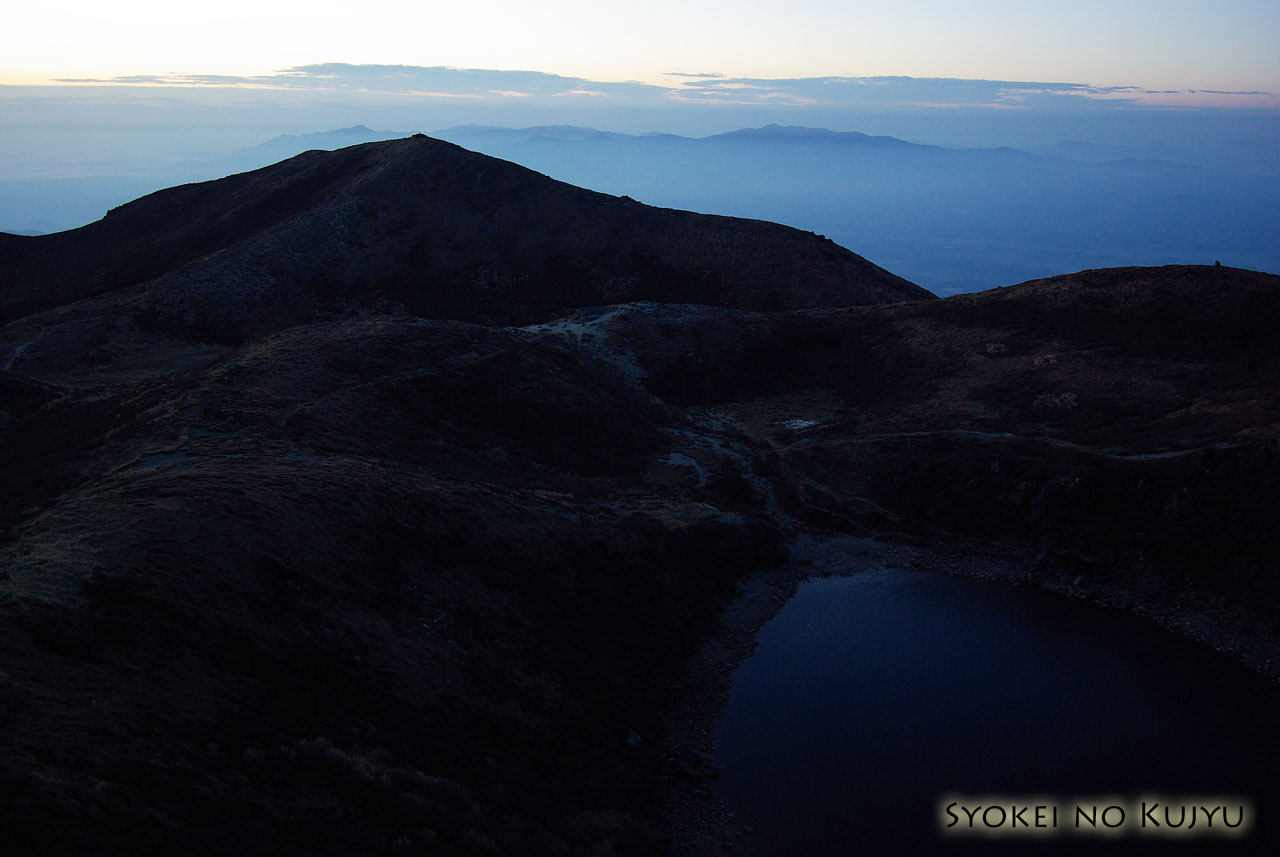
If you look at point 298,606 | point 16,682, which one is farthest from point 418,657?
point 16,682

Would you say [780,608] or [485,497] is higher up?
[485,497]

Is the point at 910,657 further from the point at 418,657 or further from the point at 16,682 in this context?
the point at 16,682

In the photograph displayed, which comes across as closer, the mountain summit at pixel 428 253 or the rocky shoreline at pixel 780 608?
the rocky shoreline at pixel 780 608

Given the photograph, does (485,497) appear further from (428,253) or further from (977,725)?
(428,253)

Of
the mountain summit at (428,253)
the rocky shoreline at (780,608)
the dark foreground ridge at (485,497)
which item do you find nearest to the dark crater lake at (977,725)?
the rocky shoreline at (780,608)

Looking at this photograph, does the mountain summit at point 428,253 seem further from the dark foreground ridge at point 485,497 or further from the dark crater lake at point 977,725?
the dark crater lake at point 977,725

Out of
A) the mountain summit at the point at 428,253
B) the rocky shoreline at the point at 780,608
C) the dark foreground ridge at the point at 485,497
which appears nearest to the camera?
the dark foreground ridge at the point at 485,497

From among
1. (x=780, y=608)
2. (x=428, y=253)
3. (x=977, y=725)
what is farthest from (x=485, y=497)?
(x=428, y=253)

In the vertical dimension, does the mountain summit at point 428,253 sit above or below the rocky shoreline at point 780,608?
above
